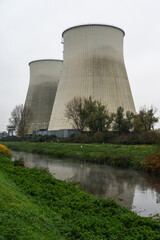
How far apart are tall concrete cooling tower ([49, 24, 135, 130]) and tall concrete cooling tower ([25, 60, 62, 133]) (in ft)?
35.9

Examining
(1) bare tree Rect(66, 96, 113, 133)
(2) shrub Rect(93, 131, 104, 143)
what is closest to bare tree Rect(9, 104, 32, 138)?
(1) bare tree Rect(66, 96, 113, 133)

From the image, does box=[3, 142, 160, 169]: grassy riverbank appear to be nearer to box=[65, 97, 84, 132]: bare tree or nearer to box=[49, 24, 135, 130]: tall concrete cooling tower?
box=[65, 97, 84, 132]: bare tree

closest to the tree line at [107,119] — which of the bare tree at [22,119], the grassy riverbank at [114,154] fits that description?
the grassy riverbank at [114,154]

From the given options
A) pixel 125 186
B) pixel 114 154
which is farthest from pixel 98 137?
pixel 125 186

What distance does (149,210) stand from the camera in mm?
5863

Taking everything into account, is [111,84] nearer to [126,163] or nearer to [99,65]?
[99,65]

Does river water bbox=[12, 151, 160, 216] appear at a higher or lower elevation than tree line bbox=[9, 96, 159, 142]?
lower

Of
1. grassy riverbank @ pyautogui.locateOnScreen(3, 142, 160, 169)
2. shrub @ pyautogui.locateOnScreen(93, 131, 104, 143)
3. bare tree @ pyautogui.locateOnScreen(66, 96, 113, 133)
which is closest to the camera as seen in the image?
grassy riverbank @ pyautogui.locateOnScreen(3, 142, 160, 169)

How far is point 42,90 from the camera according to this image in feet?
134

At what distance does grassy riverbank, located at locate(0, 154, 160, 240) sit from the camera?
3401 millimetres

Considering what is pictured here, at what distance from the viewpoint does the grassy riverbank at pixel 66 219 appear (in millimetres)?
3401

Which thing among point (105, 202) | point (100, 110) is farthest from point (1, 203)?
point (100, 110)

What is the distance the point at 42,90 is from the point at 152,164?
3179 centimetres

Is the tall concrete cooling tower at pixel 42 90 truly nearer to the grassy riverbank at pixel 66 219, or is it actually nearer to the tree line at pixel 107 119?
the tree line at pixel 107 119
